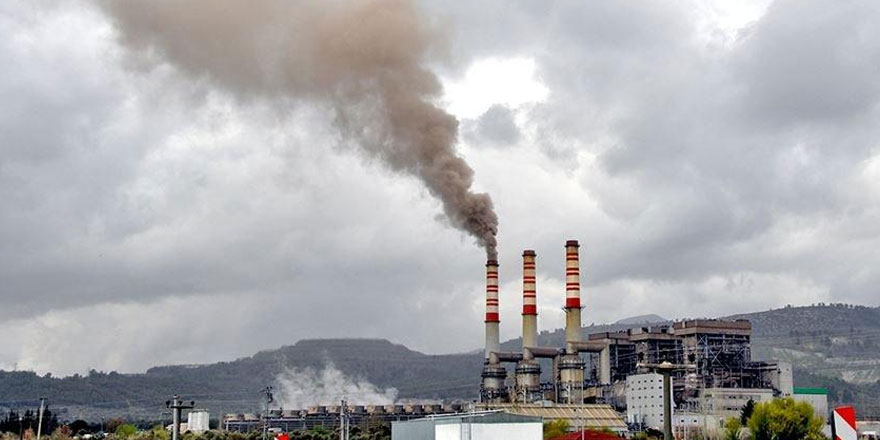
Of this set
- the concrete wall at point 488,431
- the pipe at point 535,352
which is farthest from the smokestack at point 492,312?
the concrete wall at point 488,431

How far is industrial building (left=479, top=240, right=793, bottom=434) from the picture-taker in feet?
479

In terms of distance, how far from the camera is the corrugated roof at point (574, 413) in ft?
446

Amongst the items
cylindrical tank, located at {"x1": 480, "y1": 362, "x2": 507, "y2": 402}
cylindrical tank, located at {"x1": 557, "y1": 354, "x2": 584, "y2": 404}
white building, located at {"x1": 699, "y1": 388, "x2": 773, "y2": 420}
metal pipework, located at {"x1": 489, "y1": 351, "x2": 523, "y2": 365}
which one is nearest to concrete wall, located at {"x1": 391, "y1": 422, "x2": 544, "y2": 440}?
cylindrical tank, located at {"x1": 557, "y1": 354, "x2": 584, "y2": 404}

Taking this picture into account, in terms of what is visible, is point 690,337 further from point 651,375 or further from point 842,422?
point 842,422

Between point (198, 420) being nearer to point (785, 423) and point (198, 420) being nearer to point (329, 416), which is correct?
point (329, 416)

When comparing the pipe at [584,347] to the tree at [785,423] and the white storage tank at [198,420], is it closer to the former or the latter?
the tree at [785,423]

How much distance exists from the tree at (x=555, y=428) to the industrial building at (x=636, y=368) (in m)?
13.5

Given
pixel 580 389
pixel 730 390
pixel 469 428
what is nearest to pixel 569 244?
pixel 580 389

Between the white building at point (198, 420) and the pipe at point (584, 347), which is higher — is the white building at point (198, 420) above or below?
below

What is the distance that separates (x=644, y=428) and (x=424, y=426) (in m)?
74.8

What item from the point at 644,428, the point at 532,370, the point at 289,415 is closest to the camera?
the point at 644,428

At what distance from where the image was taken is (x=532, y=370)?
151875 millimetres

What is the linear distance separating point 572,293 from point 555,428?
29.3 metres

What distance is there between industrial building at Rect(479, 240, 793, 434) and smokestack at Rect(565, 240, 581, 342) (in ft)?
0.49
